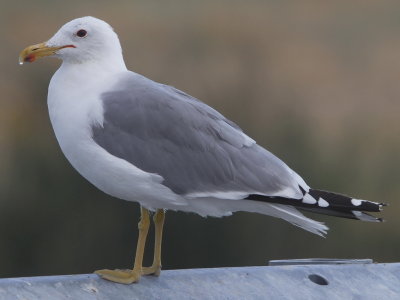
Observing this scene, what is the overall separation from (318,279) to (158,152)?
629 mm

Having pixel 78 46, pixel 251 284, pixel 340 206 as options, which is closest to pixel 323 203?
pixel 340 206

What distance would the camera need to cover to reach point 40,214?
6160 mm

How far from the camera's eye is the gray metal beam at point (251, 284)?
9.07 feet

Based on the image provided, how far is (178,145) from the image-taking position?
3277 millimetres

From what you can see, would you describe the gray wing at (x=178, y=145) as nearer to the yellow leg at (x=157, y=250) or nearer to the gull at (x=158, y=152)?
the gull at (x=158, y=152)

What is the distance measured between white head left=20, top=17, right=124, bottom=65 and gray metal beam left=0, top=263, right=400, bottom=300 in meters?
0.75

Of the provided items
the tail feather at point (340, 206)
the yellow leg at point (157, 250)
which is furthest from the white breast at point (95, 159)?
the tail feather at point (340, 206)

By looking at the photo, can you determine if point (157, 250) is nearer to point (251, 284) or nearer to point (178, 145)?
point (178, 145)

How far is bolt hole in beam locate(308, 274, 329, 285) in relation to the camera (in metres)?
2.97

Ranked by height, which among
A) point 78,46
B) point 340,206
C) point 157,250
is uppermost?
point 78,46

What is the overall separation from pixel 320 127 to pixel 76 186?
1.79 m

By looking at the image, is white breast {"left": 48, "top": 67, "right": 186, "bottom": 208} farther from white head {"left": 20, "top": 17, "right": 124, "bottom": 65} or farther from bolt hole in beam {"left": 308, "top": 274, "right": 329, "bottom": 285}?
bolt hole in beam {"left": 308, "top": 274, "right": 329, "bottom": 285}

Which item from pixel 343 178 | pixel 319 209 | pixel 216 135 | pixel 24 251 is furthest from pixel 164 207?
pixel 343 178

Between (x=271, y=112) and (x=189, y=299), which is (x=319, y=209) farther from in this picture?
(x=271, y=112)
